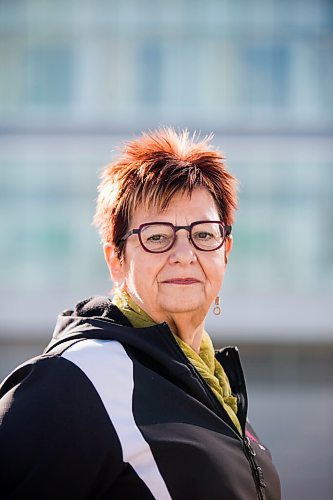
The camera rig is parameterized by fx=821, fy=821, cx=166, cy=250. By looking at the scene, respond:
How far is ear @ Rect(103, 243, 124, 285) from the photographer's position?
252cm

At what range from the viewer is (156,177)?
2.42 meters

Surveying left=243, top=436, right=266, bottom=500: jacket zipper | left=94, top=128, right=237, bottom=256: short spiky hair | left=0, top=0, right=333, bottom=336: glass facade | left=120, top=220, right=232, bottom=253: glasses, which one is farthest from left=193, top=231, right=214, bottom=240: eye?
left=0, top=0, right=333, bottom=336: glass facade

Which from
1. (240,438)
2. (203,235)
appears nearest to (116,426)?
(240,438)

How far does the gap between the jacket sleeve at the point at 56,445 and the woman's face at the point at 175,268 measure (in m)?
0.47

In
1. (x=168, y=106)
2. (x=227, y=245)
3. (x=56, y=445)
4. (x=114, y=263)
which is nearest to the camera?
(x=56, y=445)

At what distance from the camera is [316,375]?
19.8 m

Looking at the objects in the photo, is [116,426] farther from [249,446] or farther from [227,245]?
[227,245]

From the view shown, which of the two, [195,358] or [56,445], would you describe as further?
[195,358]

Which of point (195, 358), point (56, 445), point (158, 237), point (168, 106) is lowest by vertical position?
point (56, 445)

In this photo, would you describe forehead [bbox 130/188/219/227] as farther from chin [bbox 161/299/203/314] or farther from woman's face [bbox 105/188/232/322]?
chin [bbox 161/299/203/314]

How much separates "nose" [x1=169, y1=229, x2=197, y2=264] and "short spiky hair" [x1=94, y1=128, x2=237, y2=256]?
10 cm

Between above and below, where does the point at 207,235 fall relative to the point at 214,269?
above

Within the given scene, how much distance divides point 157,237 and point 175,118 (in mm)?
18384

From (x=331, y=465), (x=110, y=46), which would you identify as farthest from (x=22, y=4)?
(x=331, y=465)
